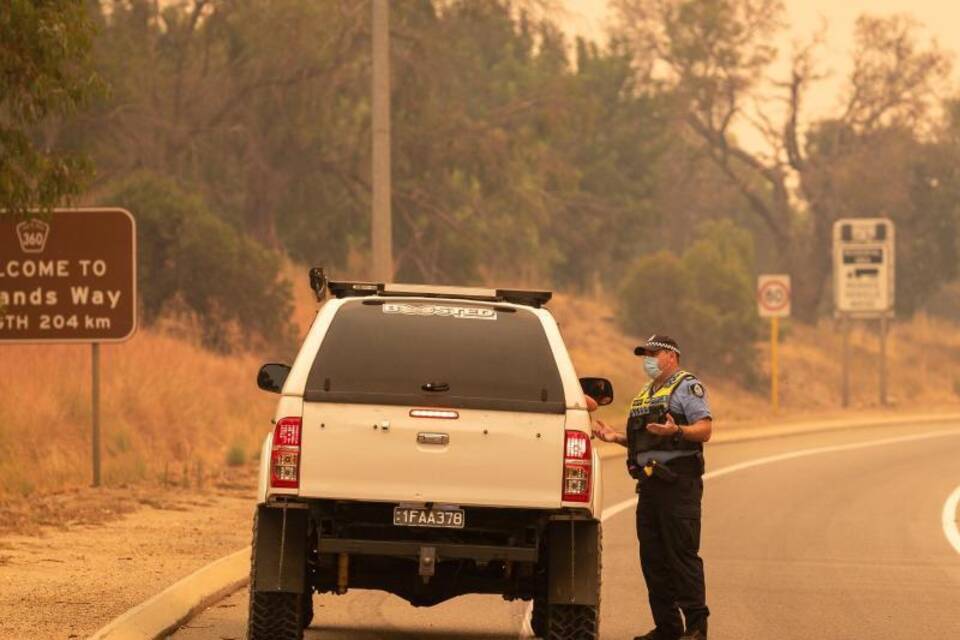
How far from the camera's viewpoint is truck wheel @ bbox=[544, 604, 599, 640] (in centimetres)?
995

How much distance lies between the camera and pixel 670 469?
36.7 feet

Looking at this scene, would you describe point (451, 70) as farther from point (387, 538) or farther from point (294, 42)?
point (387, 538)

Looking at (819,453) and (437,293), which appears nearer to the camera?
(437,293)

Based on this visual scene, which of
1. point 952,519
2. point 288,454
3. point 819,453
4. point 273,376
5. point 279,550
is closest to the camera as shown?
point 288,454

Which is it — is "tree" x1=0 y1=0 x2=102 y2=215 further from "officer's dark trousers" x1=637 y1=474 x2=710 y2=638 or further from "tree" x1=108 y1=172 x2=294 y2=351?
"tree" x1=108 y1=172 x2=294 y2=351

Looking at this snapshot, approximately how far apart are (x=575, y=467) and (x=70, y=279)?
444 inches

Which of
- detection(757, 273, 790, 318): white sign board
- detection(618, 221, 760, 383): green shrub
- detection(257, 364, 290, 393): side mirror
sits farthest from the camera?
detection(618, 221, 760, 383): green shrub

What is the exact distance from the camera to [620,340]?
4812cm

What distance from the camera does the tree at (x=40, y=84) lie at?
50.9 feet

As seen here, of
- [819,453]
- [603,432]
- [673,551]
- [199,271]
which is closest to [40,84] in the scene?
[603,432]

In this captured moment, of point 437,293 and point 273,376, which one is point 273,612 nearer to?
point 273,376

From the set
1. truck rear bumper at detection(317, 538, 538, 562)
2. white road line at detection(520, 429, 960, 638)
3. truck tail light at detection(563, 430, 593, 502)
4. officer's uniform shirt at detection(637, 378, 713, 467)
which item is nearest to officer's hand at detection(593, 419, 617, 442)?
officer's uniform shirt at detection(637, 378, 713, 467)

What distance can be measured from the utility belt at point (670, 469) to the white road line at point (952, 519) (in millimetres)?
6365

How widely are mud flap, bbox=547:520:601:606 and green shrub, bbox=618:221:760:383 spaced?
35986mm
